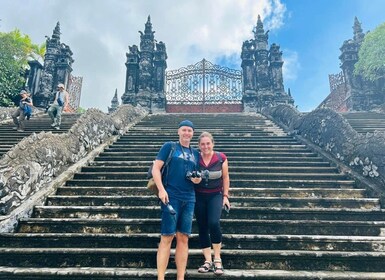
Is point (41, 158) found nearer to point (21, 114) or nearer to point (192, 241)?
point (192, 241)

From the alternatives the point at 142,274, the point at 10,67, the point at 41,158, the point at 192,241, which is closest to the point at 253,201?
the point at 192,241

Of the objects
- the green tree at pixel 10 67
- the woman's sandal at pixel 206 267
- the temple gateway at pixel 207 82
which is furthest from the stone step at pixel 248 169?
the green tree at pixel 10 67

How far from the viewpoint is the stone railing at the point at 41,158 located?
12.5 ft

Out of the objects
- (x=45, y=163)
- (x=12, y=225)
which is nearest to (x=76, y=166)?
(x=45, y=163)

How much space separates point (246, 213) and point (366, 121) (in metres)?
7.84

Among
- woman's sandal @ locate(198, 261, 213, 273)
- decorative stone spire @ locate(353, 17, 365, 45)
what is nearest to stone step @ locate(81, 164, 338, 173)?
woman's sandal @ locate(198, 261, 213, 273)

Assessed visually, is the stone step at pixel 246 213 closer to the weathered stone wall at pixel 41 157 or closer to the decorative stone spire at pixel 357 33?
the weathered stone wall at pixel 41 157

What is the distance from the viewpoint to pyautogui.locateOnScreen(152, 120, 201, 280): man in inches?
101

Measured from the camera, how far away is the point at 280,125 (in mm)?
9367

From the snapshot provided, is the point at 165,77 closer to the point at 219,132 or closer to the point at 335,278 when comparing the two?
the point at 219,132

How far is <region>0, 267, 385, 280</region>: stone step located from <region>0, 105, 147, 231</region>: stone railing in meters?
1.02

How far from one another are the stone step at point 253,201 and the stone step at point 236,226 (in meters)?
0.54

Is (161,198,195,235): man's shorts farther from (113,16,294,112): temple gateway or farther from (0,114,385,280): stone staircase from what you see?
(113,16,294,112): temple gateway

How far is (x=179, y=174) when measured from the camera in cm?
269
